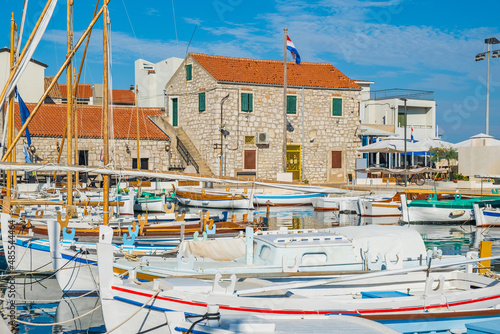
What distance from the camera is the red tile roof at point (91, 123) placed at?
38.7m

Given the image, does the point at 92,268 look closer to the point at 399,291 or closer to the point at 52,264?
the point at 52,264

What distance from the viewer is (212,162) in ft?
128

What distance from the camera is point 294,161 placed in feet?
136

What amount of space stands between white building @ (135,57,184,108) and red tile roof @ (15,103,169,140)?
316 inches

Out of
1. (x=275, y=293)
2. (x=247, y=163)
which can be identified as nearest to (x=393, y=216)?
(x=247, y=163)

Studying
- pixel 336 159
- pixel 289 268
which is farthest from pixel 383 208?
pixel 289 268

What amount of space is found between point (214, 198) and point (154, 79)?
22.9 metres

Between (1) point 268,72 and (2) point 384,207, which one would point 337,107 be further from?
(2) point 384,207

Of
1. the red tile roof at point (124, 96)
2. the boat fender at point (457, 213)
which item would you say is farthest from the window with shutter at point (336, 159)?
the red tile roof at point (124, 96)

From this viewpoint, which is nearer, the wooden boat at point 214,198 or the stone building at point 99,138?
the wooden boat at point 214,198

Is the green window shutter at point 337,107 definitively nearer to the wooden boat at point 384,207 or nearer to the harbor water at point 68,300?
the wooden boat at point 384,207

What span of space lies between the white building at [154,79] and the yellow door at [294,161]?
→ 15222 mm

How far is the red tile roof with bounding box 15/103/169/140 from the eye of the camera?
38.7m

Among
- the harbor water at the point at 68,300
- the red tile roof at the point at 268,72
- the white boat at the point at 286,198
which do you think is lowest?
the harbor water at the point at 68,300
